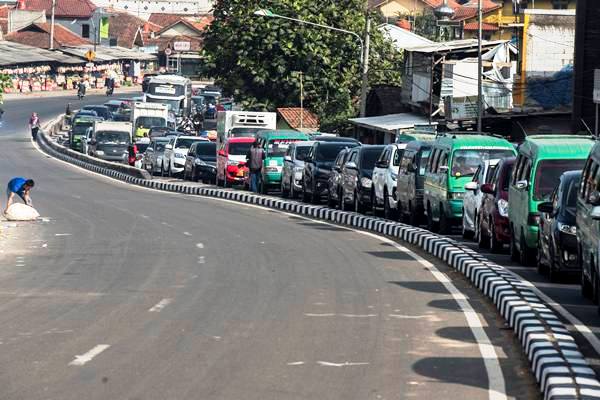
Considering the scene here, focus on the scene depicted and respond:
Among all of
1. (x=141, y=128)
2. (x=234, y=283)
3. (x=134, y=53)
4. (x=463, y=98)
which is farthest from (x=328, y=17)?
(x=134, y=53)

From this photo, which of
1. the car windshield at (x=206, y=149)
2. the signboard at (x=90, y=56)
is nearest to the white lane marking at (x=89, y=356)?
the car windshield at (x=206, y=149)

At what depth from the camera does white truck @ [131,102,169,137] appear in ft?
249

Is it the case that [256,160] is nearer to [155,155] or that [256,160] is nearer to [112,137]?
[155,155]

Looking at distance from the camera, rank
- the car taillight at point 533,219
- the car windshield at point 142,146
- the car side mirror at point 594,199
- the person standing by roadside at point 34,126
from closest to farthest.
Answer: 1. the car side mirror at point 594,199
2. the car taillight at point 533,219
3. the car windshield at point 142,146
4. the person standing by roadside at point 34,126

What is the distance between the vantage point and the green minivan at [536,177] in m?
22.0

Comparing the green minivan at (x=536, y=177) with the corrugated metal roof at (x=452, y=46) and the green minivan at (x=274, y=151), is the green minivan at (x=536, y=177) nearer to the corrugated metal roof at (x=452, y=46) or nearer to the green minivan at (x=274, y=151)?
the green minivan at (x=274, y=151)

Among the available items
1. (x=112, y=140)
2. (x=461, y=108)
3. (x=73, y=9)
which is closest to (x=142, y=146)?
(x=112, y=140)

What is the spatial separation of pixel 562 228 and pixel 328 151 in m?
22.5

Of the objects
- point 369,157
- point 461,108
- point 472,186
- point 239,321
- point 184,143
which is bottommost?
point 239,321

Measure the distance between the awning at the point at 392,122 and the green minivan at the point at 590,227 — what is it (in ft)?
121

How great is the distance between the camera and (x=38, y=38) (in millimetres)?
146750

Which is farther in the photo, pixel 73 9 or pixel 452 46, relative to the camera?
pixel 73 9

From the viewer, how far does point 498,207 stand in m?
24.8

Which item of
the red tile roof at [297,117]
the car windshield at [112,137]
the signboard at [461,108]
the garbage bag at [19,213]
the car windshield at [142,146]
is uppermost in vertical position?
the signboard at [461,108]
